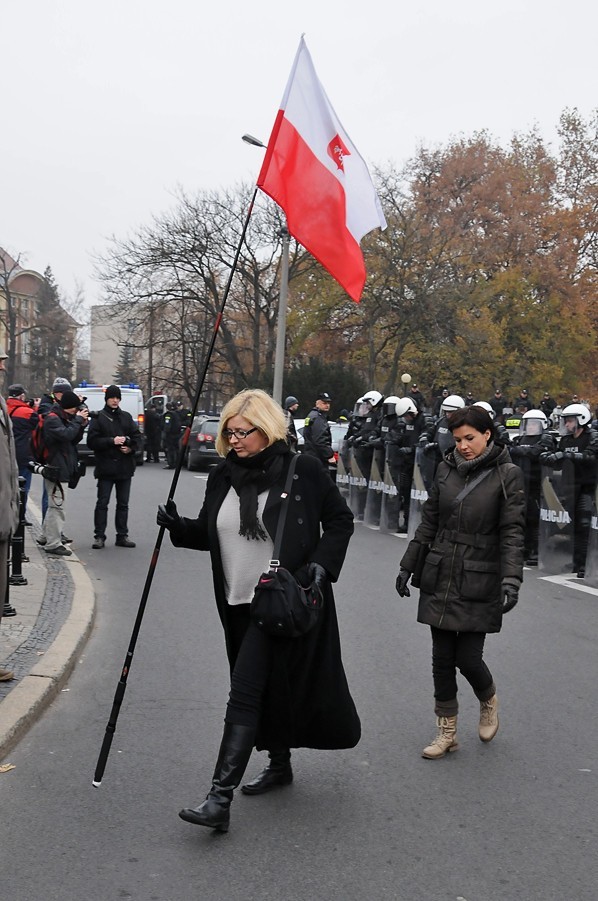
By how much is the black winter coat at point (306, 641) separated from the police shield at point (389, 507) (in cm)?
1035

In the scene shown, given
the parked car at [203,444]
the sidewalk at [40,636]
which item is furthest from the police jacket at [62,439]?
the parked car at [203,444]

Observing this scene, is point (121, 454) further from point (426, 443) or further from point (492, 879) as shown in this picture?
point (492, 879)

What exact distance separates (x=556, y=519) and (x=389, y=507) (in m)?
3.94

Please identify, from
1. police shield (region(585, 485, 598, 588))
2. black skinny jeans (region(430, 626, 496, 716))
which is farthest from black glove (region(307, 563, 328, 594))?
police shield (region(585, 485, 598, 588))

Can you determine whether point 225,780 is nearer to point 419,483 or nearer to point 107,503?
point 107,503

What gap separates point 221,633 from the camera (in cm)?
764

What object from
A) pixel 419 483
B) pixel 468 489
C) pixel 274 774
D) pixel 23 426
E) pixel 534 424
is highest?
pixel 534 424

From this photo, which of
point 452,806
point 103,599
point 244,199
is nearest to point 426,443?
point 103,599

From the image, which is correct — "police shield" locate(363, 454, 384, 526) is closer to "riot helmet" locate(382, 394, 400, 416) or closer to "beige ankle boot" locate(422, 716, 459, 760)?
"riot helmet" locate(382, 394, 400, 416)

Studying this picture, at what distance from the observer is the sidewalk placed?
522cm

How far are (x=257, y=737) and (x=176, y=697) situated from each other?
1713 millimetres

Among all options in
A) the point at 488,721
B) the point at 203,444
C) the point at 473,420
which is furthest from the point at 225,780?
the point at 203,444

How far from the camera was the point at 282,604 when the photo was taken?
12.7 feet

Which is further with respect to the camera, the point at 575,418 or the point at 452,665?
the point at 575,418
